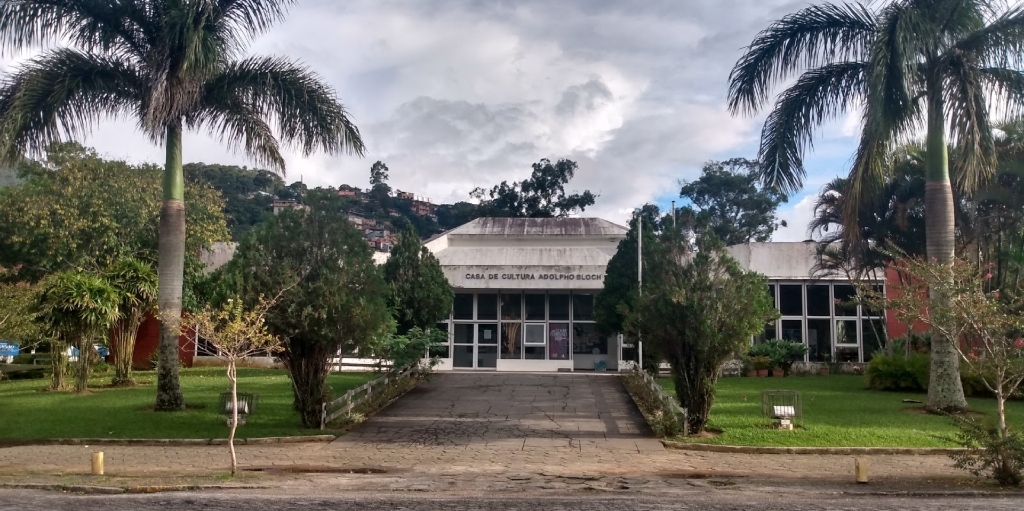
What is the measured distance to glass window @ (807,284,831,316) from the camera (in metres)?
30.6

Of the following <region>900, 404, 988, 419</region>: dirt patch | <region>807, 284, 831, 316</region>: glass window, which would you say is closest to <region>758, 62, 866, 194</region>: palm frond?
<region>900, 404, 988, 419</region>: dirt patch

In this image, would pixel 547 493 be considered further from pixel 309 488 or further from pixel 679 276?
pixel 679 276

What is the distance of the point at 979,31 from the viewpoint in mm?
16031

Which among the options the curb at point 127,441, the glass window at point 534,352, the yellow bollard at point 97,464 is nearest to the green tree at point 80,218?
the glass window at point 534,352

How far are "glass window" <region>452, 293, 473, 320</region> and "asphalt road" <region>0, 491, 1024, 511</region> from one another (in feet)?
71.0

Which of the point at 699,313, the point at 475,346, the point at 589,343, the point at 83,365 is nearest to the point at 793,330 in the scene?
the point at 589,343

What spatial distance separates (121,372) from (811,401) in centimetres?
1779

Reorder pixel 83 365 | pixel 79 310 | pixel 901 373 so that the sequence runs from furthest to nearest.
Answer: pixel 901 373, pixel 83 365, pixel 79 310

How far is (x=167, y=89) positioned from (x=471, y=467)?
9.34 metres

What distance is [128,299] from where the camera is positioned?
21.8 meters

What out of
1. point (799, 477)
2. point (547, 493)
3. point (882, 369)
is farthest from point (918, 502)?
point (882, 369)

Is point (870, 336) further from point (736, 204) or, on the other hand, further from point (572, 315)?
point (736, 204)

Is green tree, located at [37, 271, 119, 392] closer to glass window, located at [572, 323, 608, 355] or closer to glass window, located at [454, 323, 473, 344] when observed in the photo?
glass window, located at [454, 323, 473, 344]

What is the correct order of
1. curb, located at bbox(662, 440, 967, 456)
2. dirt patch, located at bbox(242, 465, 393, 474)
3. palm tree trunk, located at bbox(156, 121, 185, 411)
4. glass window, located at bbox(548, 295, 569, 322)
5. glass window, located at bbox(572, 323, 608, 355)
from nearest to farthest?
1. dirt patch, located at bbox(242, 465, 393, 474)
2. curb, located at bbox(662, 440, 967, 456)
3. palm tree trunk, located at bbox(156, 121, 185, 411)
4. glass window, located at bbox(572, 323, 608, 355)
5. glass window, located at bbox(548, 295, 569, 322)
